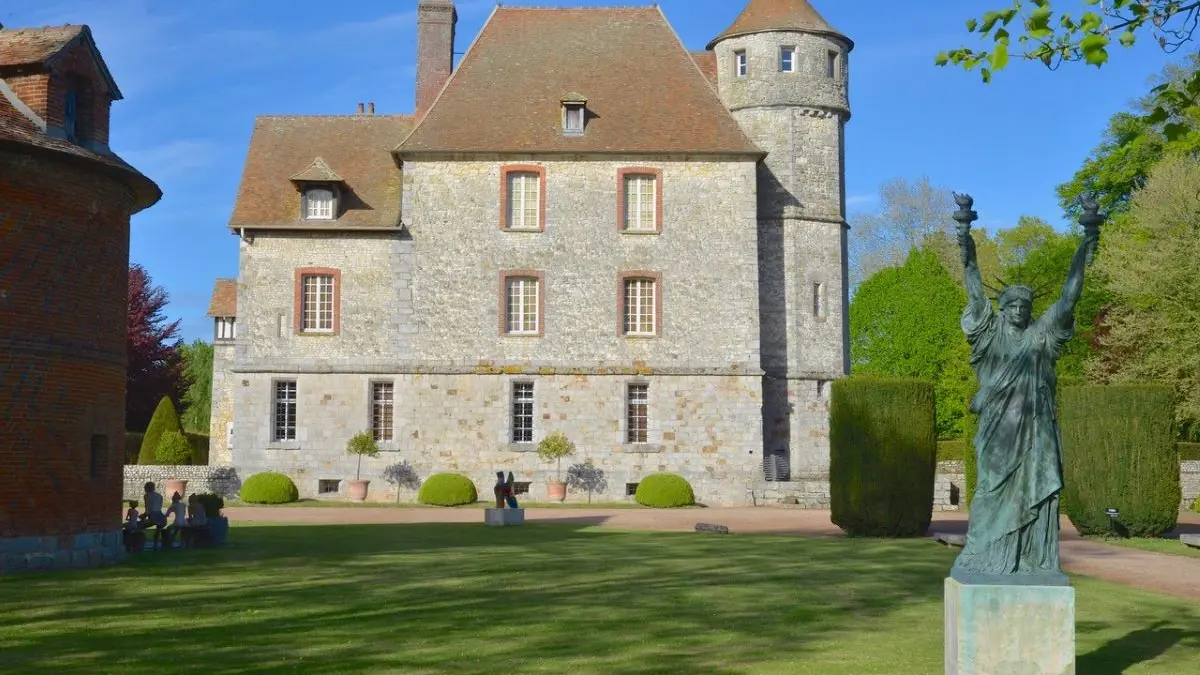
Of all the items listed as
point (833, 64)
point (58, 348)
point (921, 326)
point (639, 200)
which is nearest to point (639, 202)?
point (639, 200)

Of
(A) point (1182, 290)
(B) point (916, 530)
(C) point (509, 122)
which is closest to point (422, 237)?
(C) point (509, 122)

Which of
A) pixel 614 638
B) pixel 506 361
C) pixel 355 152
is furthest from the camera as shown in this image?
pixel 355 152

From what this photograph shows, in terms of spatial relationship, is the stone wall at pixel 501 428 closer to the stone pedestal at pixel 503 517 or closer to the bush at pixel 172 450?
the bush at pixel 172 450

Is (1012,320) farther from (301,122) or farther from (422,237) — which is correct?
(301,122)

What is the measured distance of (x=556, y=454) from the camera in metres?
33.1

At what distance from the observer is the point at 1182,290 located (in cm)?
3472

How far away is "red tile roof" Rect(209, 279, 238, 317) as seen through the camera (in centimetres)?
4903

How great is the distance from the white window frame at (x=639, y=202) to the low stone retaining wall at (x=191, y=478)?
1226cm

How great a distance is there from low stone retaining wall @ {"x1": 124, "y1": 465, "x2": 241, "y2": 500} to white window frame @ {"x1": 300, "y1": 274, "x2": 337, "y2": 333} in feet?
14.2

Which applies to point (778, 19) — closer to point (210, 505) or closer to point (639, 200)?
point (639, 200)

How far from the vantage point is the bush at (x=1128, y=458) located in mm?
21516

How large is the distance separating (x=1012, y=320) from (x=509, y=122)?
26.0 metres

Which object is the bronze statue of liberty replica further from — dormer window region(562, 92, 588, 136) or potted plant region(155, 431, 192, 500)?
potted plant region(155, 431, 192, 500)

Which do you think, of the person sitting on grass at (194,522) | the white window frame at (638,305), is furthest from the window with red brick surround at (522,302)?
the person sitting on grass at (194,522)
